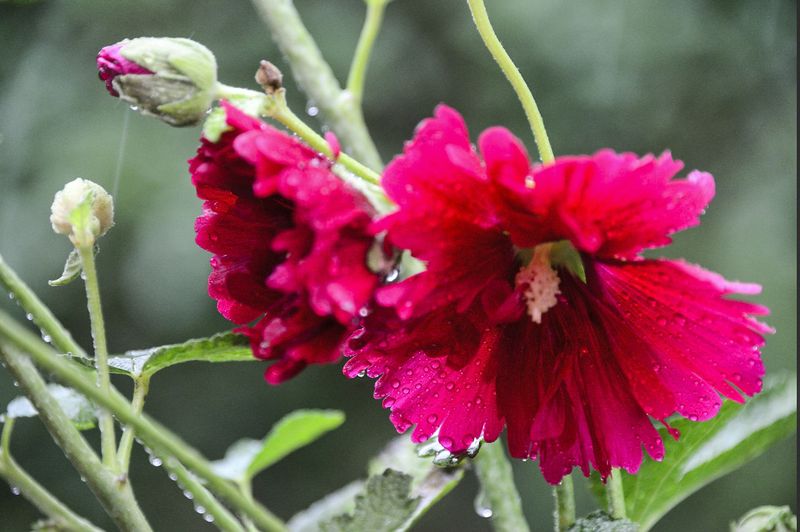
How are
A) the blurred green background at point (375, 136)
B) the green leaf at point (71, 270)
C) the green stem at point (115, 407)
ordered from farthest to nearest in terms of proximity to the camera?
1. the blurred green background at point (375, 136)
2. the green leaf at point (71, 270)
3. the green stem at point (115, 407)

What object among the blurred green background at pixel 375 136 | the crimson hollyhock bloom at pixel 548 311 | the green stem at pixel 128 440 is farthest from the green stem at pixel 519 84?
the blurred green background at pixel 375 136

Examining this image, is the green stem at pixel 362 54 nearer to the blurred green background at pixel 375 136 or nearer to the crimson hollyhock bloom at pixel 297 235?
the crimson hollyhock bloom at pixel 297 235

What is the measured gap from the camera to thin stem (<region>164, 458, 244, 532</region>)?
28 centimetres

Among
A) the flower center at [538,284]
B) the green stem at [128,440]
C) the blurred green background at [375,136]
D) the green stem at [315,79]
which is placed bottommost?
the flower center at [538,284]

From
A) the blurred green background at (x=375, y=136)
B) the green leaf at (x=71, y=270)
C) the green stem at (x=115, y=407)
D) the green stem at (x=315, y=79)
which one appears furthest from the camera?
the blurred green background at (x=375, y=136)

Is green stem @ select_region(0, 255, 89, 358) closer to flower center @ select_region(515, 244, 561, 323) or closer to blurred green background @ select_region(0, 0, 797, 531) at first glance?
flower center @ select_region(515, 244, 561, 323)

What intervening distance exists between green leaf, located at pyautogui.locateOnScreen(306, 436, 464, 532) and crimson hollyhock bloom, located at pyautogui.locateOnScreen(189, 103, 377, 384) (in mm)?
83

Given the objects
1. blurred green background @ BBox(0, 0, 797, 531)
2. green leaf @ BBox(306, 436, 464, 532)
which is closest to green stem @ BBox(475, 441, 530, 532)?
green leaf @ BBox(306, 436, 464, 532)

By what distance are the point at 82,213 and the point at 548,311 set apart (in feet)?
0.43

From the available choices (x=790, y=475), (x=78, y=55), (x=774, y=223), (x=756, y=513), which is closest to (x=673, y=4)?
(x=774, y=223)

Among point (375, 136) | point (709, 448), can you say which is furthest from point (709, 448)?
point (375, 136)

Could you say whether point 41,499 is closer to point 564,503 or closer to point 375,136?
point 564,503

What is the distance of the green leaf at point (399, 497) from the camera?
317 millimetres

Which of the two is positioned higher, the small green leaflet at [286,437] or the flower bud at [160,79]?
the flower bud at [160,79]
